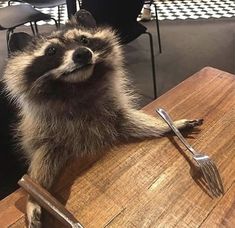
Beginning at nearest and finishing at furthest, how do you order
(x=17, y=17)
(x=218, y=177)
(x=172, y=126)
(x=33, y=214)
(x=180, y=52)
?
(x=33, y=214) → (x=218, y=177) → (x=172, y=126) → (x=17, y=17) → (x=180, y=52)

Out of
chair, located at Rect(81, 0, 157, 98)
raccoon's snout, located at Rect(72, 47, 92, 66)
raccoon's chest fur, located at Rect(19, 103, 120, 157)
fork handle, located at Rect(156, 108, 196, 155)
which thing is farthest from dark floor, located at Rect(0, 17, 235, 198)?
raccoon's snout, located at Rect(72, 47, 92, 66)

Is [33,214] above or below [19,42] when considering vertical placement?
below

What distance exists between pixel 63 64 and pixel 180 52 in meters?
2.20

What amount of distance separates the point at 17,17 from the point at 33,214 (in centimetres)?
152

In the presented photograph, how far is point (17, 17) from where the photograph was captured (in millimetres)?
1957

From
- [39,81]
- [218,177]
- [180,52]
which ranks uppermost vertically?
[39,81]

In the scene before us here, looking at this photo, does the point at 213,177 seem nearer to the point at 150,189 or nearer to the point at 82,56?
the point at 150,189

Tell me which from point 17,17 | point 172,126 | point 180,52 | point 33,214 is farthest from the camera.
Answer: point 180,52

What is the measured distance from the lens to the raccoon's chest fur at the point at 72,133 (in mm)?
841

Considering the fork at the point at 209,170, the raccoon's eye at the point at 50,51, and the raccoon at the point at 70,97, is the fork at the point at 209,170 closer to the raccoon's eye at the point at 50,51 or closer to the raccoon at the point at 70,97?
the raccoon at the point at 70,97

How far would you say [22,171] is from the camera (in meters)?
1.20

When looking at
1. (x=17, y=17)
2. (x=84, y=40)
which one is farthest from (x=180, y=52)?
(x=84, y=40)

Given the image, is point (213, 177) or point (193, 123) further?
point (193, 123)

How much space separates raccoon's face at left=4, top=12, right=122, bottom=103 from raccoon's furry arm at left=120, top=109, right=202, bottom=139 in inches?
5.6
